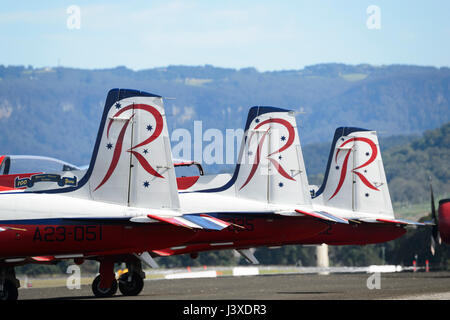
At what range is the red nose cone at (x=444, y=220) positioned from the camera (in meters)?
37.6

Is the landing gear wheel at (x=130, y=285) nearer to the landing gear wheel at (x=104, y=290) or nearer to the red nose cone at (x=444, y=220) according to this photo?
the landing gear wheel at (x=104, y=290)

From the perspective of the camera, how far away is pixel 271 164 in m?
31.1

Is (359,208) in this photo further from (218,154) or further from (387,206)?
(218,154)

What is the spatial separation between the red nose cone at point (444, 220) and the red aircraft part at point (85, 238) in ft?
55.3

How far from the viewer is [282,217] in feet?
100

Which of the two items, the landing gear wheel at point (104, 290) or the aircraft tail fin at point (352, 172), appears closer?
the landing gear wheel at point (104, 290)

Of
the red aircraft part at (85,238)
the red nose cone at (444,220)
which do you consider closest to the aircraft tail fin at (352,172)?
the red nose cone at (444,220)

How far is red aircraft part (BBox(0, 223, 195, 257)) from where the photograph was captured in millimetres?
23531

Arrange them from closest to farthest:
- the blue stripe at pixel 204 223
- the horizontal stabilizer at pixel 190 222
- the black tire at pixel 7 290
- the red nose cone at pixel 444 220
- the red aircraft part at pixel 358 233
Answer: the horizontal stabilizer at pixel 190 222 → the blue stripe at pixel 204 223 → the black tire at pixel 7 290 → the red aircraft part at pixel 358 233 → the red nose cone at pixel 444 220

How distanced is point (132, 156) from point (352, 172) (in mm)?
17041
